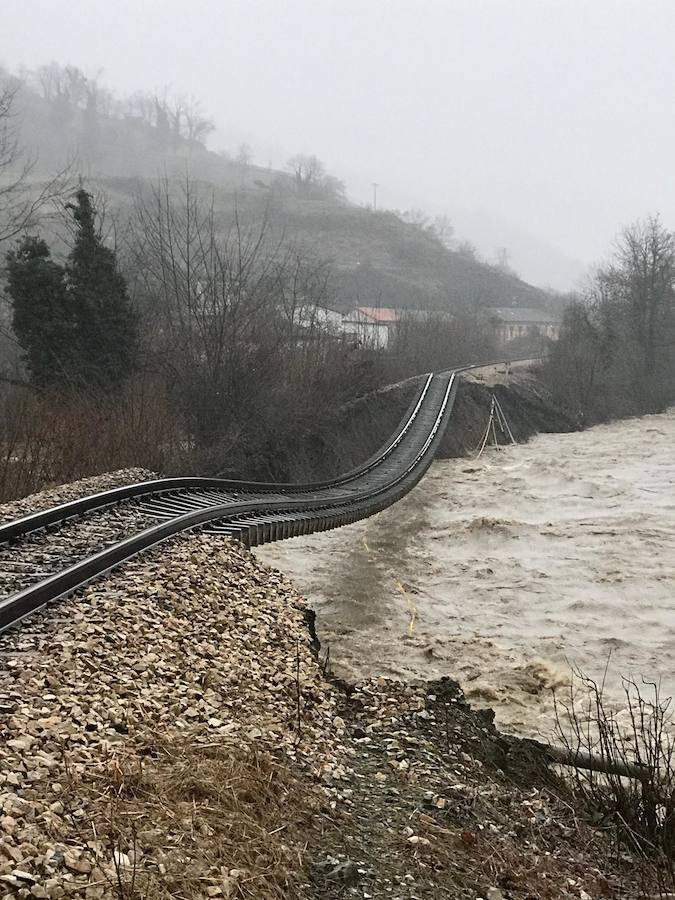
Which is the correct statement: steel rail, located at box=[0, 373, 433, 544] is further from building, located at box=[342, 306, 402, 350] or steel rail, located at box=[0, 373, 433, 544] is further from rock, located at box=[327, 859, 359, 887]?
building, located at box=[342, 306, 402, 350]

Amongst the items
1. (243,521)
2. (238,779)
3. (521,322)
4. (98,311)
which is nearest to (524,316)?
(521,322)

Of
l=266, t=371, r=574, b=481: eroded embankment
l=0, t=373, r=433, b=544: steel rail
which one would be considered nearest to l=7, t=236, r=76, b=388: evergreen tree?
l=266, t=371, r=574, b=481: eroded embankment

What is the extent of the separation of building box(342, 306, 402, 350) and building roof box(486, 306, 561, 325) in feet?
80.6

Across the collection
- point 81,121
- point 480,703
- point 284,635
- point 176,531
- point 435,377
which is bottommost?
point 480,703

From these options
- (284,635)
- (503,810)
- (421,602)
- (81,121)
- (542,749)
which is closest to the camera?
(503,810)

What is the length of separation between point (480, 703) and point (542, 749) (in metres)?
1.96

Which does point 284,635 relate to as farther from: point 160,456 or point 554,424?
point 554,424

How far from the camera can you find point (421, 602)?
12.9 m

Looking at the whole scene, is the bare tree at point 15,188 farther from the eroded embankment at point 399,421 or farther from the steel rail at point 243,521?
the steel rail at point 243,521

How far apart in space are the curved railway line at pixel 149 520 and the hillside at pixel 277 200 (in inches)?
2101

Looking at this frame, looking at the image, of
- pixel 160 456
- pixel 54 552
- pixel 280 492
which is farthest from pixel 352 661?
pixel 160 456

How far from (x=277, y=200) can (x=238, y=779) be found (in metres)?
126

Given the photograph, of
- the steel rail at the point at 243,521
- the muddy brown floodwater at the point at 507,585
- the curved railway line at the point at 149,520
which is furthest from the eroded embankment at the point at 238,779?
the muddy brown floodwater at the point at 507,585

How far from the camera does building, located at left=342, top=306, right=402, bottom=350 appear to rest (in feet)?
128
